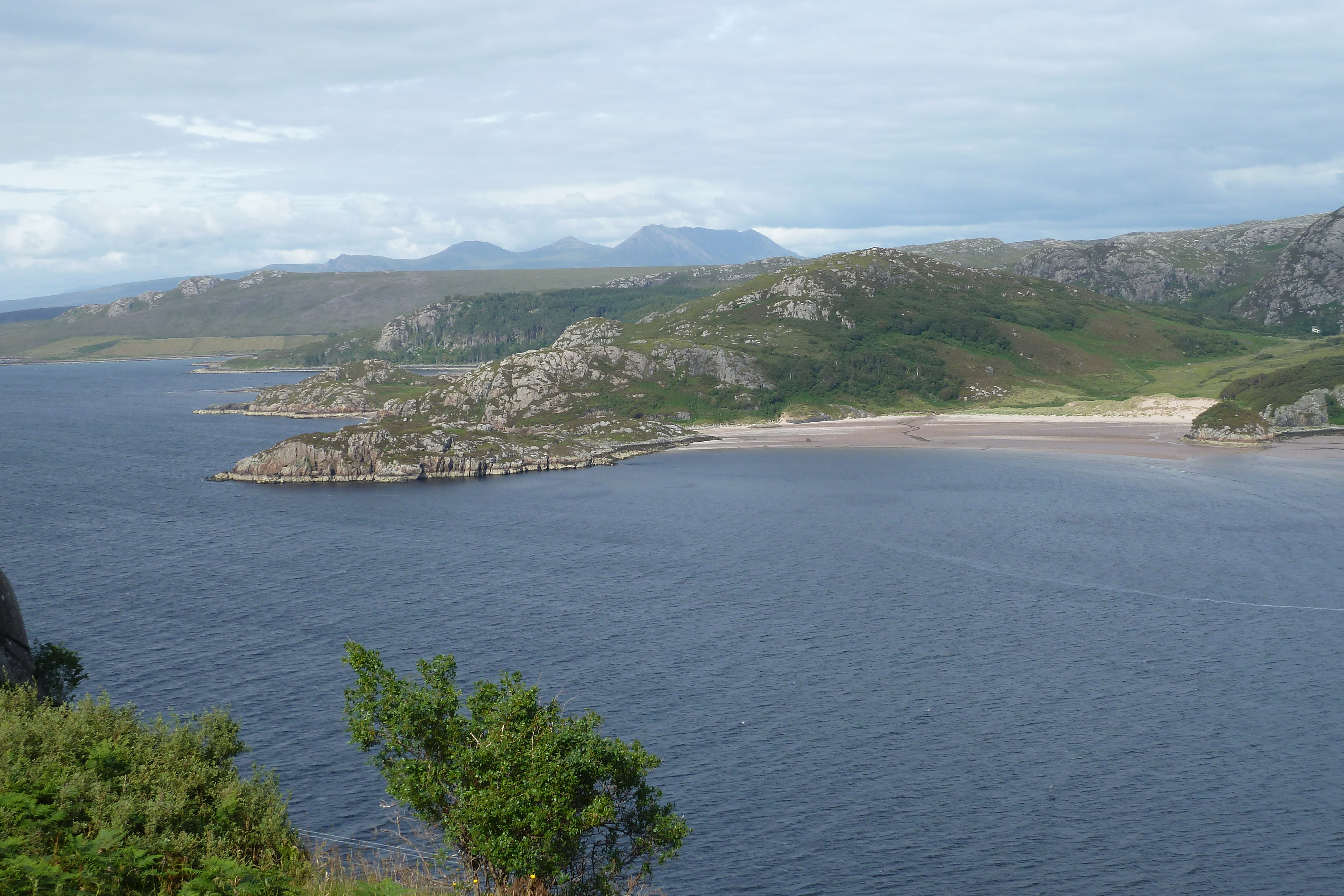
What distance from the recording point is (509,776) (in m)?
35.9

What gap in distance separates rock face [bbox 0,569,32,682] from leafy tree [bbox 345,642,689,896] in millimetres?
21229

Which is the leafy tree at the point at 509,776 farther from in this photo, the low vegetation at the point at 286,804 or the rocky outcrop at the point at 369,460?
the rocky outcrop at the point at 369,460

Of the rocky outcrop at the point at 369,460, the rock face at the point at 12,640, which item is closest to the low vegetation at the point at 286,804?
the rock face at the point at 12,640

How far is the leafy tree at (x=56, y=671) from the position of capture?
5616 cm

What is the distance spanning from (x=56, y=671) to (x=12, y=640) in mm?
6094

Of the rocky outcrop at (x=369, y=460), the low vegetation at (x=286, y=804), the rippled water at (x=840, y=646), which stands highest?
the low vegetation at (x=286, y=804)

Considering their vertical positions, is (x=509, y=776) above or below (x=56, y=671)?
above

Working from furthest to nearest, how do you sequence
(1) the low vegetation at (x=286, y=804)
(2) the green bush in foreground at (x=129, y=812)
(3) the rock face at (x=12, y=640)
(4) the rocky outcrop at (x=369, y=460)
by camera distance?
1. (4) the rocky outcrop at (x=369, y=460)
2. (3) the rock face at (x=12, y=640)
3. (1) the low vegetation at (x=286, y=804)
4. (2) the green bush in foreground at (x=129, y=812)

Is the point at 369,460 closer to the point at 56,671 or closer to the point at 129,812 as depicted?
the point at 56,671

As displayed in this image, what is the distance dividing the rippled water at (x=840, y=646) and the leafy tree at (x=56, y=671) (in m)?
11.0

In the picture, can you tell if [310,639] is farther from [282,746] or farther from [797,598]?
[797,598]

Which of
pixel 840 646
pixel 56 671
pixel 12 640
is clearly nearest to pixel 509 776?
pixel 12 640

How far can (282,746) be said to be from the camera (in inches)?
2464

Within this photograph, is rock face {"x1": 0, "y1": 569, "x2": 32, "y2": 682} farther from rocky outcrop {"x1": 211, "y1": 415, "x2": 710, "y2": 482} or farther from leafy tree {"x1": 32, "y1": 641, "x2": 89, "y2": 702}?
rocky outcrop {"x1": 211, "y1": 415, "x2": 710, "y2": 482}
